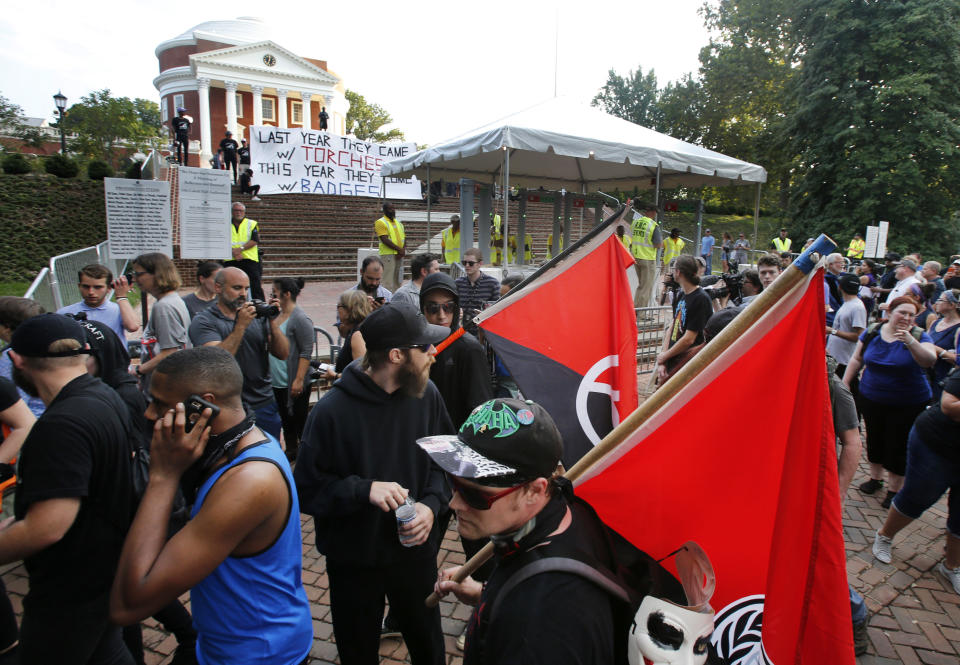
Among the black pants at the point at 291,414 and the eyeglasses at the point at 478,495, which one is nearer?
the eyeglasses at the point at 478,495

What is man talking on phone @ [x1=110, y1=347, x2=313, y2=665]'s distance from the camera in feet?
5.58

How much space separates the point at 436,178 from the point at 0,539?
1297cm

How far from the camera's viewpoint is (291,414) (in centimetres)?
556

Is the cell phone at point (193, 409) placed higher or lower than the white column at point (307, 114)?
lower

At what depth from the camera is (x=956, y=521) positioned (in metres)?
4.10

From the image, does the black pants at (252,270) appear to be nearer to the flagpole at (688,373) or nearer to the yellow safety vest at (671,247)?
the flagpole at (688,373)


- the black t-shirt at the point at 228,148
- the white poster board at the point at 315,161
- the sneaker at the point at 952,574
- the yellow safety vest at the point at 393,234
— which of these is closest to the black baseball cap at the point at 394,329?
the sneaker at the point at 952,574

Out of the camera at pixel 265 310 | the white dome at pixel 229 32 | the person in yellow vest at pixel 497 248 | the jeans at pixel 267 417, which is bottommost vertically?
the jeans at pixel 267 417

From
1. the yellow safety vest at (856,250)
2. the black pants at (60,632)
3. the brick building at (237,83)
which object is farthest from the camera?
the brick building at (237,83)

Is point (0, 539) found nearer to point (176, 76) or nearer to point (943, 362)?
point (943, 362)

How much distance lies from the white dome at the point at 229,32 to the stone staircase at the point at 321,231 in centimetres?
3564

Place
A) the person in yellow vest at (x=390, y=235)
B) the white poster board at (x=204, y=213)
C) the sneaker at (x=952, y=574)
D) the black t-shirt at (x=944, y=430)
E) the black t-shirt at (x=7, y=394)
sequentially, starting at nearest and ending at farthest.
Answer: the black t-shirt at (x=7, y=394) < the black t-shirt at (x=944, y=430) < the sneaker at (x=952, y=574) < the white poster board at (x=204, y=213) < the person in yellow vest at (x=390, y=235)

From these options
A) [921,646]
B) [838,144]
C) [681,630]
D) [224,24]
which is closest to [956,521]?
[921,646]

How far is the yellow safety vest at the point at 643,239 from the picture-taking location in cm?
1104
